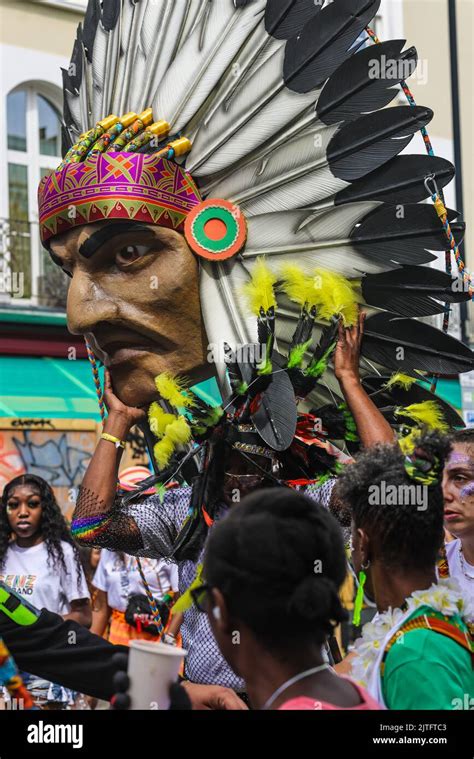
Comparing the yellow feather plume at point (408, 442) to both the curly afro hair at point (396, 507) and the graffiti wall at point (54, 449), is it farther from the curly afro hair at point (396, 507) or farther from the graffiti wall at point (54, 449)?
the graffiti wall at point (54, 449)

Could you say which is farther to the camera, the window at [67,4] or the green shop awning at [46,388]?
the window at [67,4]

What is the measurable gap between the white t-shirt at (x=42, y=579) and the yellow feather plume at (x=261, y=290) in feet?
9.56

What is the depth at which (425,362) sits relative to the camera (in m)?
3.44

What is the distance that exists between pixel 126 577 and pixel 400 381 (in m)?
3.51

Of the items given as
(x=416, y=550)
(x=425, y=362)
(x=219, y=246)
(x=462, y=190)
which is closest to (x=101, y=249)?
(x=219, y=246)

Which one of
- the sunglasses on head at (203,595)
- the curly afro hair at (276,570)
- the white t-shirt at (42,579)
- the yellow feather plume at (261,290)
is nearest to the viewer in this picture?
the curly afro hair at (276,570)

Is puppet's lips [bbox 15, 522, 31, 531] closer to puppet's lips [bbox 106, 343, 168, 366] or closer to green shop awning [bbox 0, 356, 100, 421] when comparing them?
puppet's lips [bbox 106, 343, 168, 366]

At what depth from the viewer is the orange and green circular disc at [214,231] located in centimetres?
338

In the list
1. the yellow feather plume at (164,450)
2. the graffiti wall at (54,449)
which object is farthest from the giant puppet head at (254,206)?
the graffiti wall at (54,449)

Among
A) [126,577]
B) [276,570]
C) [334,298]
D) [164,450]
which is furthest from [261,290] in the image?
[126,577]

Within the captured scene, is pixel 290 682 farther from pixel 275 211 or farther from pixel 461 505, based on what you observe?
pixel 461 505

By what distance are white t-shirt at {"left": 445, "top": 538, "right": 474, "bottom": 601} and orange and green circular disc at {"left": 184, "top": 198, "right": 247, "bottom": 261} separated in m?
1.45

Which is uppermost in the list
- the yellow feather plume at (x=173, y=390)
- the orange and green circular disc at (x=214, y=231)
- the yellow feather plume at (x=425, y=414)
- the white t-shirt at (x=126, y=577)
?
the orange and green circular disc at (x=214, y=231)

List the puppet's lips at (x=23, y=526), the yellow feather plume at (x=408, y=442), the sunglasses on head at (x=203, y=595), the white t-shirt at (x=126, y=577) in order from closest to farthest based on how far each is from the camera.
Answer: the sunglasses on head at (x=203, y=595), the yellow feather plume at (x=408, y=442), the puppet's lips at (x=23, y=526), the white t-shirt at (x=126, y=577)
